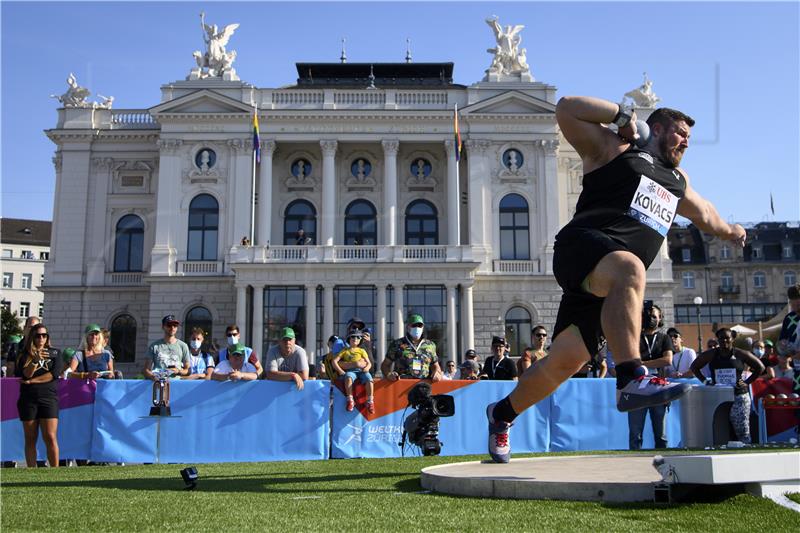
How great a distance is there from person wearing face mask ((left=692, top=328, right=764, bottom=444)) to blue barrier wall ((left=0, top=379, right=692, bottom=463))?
1.22 m

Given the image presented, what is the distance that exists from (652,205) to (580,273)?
0.62 m

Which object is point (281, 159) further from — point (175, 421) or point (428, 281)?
point (175, 421)

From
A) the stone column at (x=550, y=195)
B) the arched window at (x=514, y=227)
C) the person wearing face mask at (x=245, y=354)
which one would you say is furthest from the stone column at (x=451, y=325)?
the person wearing face mask at (x=245, y=354)

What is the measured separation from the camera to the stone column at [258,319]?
3916 centimetres

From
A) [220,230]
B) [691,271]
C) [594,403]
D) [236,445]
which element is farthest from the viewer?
[691,271]

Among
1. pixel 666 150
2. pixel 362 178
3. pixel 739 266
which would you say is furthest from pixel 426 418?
pixel 739 266

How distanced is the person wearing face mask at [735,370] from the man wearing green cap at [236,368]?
645 cm

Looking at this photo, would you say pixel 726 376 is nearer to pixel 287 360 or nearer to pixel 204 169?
pixel 287 360

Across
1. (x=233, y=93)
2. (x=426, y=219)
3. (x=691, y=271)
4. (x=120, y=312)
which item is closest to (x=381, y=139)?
(x=426, y=219)

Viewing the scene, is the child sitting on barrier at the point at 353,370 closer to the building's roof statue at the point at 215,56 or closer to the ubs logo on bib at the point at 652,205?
the ubs logo on bib at the point at 652,205

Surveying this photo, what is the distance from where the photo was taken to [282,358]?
1204 cm

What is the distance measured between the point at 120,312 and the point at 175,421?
1364 inches

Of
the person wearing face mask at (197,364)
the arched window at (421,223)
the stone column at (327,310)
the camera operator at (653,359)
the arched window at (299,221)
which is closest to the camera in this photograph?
the camera operator at (653,359)

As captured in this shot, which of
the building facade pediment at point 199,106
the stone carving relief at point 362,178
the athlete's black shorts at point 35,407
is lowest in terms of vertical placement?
the athlete's black shorts at point 35,407
